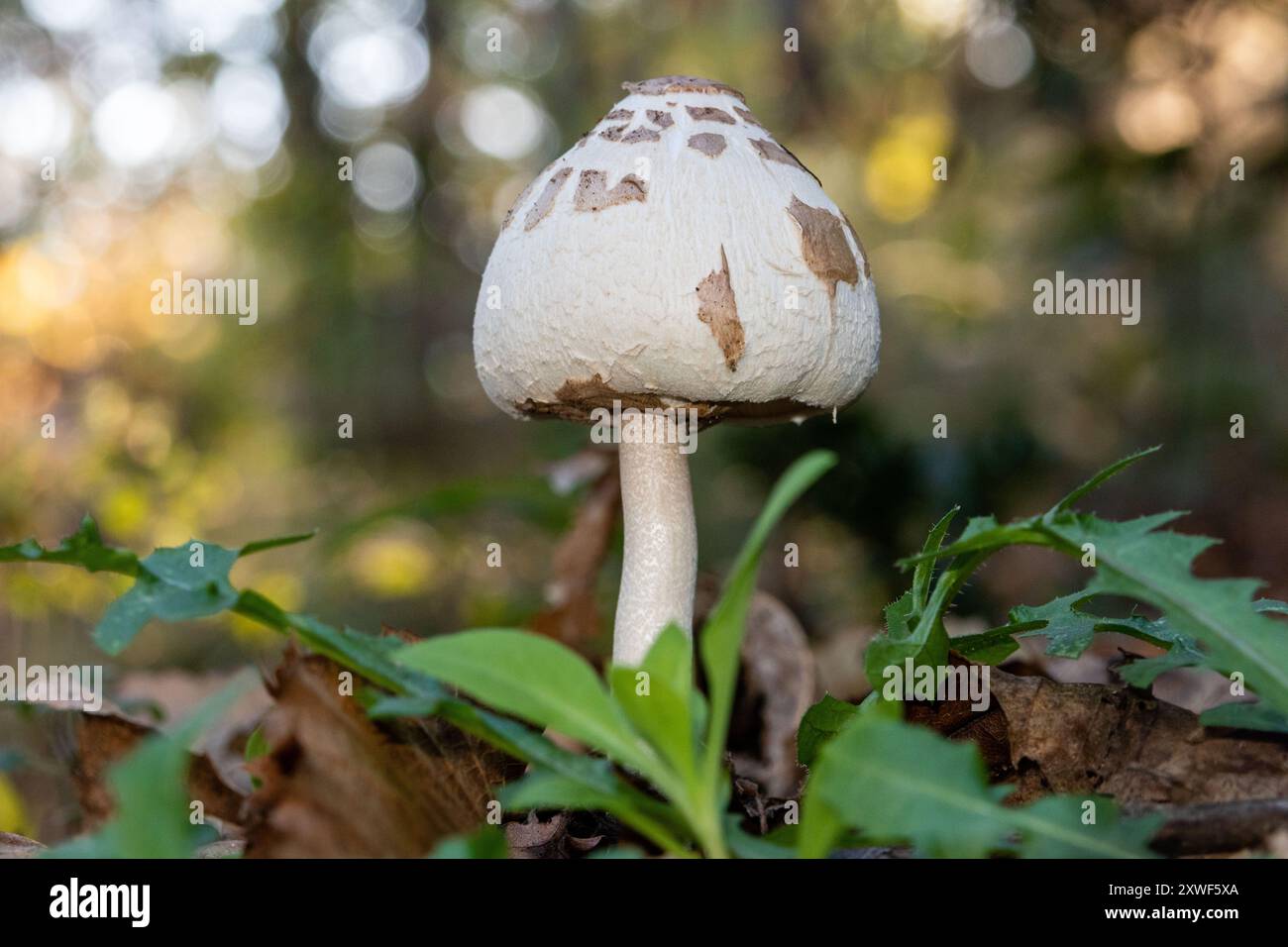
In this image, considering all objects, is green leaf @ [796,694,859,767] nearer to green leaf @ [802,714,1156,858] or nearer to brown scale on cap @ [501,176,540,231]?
green leaf @ [802,714,1156,858]

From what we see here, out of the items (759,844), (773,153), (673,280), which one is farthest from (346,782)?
(773,153)

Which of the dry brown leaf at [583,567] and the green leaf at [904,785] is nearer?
the green leaf at [904,785]

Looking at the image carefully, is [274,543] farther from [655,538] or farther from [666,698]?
[655,538]

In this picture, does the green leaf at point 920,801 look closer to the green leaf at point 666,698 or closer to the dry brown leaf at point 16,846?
the green leaf at point 666,698

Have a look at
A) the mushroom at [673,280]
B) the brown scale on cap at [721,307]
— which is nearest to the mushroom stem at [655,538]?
the mushroom at [673,280]

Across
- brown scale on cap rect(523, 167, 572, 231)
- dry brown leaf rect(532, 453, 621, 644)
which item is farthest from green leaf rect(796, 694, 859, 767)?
dry brown leaf rect(532, 453, 621, 644)

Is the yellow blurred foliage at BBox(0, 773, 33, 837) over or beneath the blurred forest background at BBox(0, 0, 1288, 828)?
beneath
